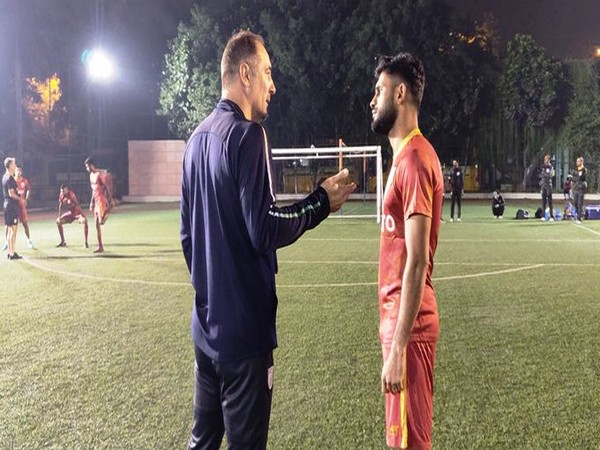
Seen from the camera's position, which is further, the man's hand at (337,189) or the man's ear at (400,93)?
the man's ear at (400,93)

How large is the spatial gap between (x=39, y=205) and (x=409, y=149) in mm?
34196

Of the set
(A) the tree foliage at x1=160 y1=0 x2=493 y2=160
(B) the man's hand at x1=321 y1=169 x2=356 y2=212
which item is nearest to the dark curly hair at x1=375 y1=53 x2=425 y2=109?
(B) the man's hand at x1=321 y1=169 x2=356 y2=212

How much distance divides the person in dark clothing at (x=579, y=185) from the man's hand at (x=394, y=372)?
19549 millimetres

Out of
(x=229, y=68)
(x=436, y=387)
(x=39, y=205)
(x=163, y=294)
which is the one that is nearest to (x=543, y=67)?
(x=39, y=205)

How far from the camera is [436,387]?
5465mm

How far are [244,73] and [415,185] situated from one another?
963 millimetres

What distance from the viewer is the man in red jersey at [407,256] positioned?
2863 millimetres

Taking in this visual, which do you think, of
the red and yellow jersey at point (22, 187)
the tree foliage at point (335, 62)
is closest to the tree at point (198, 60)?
the tree foliage at point (335, 62)

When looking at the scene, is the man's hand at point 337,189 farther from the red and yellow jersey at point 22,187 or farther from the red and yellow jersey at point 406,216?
the red and yellow jersey at point 22,187

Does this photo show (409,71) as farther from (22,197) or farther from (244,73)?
(22,197)

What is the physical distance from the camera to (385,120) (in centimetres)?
313

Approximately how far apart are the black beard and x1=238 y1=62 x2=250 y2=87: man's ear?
72 cm

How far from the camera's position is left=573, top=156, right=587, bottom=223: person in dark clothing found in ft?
67.4

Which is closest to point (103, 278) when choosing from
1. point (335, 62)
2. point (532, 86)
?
point (335, 62)
